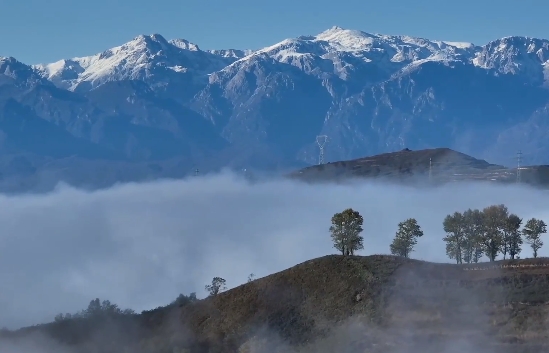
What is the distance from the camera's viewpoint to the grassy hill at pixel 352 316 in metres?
113

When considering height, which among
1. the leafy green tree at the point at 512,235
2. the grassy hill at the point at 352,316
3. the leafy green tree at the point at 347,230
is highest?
the leafy green tree at the point at 347,230

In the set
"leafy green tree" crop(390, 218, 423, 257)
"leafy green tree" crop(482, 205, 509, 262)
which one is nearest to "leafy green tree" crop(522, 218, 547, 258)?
"leafy green tree" crop(482, 205, 509, 262)

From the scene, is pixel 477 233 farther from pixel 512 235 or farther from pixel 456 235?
pixel 512 235

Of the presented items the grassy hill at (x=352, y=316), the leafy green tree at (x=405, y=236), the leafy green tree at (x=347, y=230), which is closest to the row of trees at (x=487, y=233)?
the leafy green tree at (x=405, y=236)

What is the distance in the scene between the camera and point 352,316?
124188 mm

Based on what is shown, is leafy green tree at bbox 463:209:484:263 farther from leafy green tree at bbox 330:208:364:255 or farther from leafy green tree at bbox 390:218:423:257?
leafy green tree at bbox 330:208:364:255

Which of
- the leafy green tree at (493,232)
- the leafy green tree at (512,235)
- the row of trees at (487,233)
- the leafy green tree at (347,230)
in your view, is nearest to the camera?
the leafy green tree at (493,232)

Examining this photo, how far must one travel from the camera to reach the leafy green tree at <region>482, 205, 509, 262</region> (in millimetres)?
153625

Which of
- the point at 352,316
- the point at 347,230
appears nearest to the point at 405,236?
the point at 347,230

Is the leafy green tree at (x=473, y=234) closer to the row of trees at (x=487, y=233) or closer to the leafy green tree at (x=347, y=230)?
the row of trees at (x=487, y=233)

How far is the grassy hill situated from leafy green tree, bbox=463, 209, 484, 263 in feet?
65.9

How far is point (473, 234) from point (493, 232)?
382 centimetres

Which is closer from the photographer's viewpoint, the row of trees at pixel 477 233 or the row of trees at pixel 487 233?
the row of trees at pixel 487 233

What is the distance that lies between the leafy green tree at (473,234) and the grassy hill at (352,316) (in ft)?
65.9
